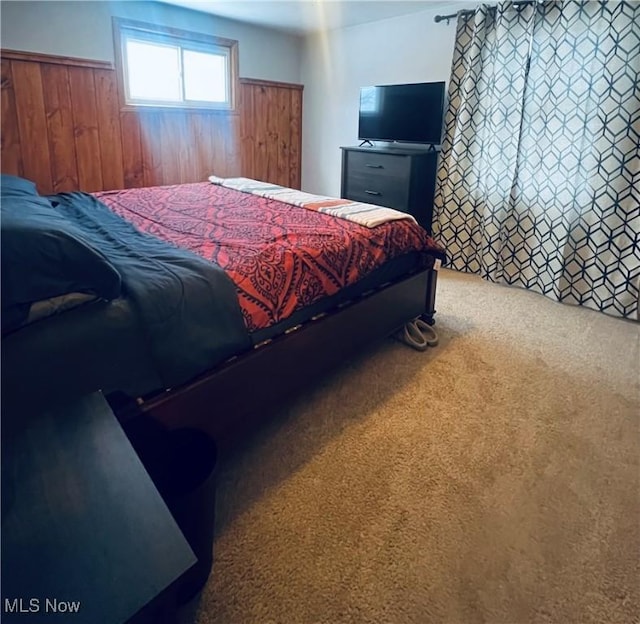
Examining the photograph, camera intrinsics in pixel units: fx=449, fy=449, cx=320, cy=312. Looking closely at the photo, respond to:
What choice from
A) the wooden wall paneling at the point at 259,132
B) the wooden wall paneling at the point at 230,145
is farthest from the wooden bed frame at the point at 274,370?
the wooden wall paneling at the point at 259,132

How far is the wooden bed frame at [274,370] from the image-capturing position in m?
1.45

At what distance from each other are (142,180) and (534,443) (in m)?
3.70

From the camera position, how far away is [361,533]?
141 centimetres

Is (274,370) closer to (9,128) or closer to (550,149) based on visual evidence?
(550,149)

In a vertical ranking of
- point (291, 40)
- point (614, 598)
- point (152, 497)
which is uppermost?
point (291, 40)

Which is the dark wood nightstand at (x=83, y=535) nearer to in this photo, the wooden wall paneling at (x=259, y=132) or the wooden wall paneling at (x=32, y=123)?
the wooden wall paneling at (x=32, y=123)

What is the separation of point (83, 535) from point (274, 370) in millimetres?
994

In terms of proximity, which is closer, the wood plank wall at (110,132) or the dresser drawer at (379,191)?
the wood plank wall at (110,132)

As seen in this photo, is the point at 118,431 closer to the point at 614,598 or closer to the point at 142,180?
the point at 614,598

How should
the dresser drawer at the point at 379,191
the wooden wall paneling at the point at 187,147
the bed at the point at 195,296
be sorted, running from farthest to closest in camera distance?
the wooden wall paneling at the point at 187,147, the dresser drawer at the point at 379,191, the bed at the point at 195,296

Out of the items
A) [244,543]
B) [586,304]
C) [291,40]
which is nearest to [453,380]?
[244,543]

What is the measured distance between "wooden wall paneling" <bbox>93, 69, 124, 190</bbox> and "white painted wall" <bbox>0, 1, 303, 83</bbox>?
159 millimetres

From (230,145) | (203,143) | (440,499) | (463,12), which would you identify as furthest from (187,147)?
(440,499)

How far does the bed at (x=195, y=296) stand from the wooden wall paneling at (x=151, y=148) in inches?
59.0
